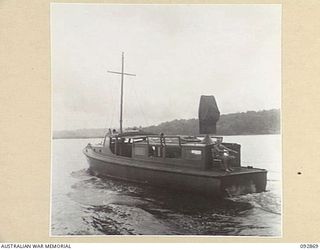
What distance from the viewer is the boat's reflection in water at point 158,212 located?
109 centimetres

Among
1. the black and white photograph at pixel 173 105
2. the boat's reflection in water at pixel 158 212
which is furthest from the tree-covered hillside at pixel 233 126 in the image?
the boat's reflection in water at pixel 158 212

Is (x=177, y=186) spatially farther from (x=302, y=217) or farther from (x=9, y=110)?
(x=9, y=110)

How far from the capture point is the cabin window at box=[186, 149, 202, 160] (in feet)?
3.76

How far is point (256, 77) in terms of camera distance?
1.10 metres

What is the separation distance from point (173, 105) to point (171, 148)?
0.11 m

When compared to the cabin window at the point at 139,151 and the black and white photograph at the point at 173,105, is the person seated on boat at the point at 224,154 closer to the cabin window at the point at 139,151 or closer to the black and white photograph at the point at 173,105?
the black and white photograph at the point at 173,105

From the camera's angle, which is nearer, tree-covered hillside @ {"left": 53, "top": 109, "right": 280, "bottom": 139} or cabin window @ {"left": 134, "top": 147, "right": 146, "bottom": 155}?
tree-covered hillside @ {"left": 53, "top": 109, "right": 280, "bottom": 139}

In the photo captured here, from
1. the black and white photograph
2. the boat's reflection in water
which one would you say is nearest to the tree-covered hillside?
the black and white photograph

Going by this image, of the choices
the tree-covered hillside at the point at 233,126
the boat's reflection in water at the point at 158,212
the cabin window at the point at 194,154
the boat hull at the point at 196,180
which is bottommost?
the boat's reflection in water at the point at 158,212

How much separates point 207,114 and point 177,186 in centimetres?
19

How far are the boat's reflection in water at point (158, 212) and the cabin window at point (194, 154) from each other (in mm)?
89

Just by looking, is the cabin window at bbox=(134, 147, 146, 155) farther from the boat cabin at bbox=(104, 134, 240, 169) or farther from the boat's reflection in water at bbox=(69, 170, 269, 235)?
the boat's reflection in water at bbox=(69, 170, 269, 235)

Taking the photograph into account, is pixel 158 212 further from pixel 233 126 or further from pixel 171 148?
pixel 233 126

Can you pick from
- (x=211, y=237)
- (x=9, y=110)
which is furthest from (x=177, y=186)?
(x=9, y=110)
